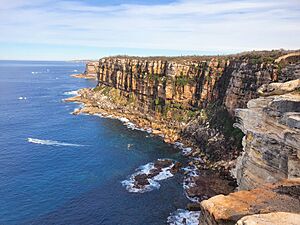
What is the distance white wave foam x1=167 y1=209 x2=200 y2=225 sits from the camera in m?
45.4

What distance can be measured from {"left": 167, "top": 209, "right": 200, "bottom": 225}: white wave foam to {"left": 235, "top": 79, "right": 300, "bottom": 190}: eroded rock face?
30.2 ft

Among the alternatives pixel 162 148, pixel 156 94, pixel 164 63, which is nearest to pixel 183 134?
pixel 162 148

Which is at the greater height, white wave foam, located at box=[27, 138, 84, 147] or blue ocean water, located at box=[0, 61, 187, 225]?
white wave foam, located at box=[27, 138, 84, 147]

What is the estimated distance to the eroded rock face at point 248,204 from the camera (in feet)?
56.6

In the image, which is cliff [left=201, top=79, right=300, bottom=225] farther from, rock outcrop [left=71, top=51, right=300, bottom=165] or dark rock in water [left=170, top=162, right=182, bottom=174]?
dark rock in water [left=170, top=162, right=182, bottom=174]

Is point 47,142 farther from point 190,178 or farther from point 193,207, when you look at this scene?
point 193,207

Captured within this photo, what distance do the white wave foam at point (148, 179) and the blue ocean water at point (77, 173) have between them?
1.22 m

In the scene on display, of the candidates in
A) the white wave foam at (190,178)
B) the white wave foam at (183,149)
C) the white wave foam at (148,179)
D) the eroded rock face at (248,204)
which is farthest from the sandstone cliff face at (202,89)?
the eroded rock face at (248,204)

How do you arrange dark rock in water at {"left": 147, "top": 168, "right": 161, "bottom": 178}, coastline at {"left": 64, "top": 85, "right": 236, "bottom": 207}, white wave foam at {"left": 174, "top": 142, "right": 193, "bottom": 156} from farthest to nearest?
white wave foam at {"left": 174, "top": 142, "right": 193, "bottom": 156}
dark rock in water at {"left": 147, "top": 168, "right": 161, "bottom": 178}
coastline at {"left": 64, "top": 85, "right": 236, "bottom": 207}

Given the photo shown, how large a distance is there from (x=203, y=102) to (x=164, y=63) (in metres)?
22.4

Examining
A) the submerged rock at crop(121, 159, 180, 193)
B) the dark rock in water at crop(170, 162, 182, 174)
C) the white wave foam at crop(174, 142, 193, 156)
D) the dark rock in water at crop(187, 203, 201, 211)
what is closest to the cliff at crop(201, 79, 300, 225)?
the dark rock in water at crop(187, 203, 201, 211)

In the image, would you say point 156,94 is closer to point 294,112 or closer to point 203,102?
point 203,102

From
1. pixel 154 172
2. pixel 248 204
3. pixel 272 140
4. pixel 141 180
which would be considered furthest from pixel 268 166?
pixel 154 172

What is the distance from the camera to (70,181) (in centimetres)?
5772
